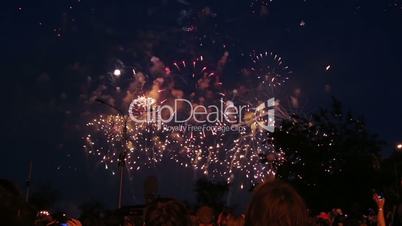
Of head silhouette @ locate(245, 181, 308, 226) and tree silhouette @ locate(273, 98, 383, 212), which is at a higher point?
tree silhouette @ locate(273, 98, 383, 212)

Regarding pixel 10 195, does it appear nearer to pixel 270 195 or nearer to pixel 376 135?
pixel 270 195

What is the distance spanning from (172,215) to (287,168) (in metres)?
40.0

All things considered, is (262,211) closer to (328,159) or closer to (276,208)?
(276,208)

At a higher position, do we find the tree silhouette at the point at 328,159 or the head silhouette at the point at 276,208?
the tree silhouette at the point at 328,159

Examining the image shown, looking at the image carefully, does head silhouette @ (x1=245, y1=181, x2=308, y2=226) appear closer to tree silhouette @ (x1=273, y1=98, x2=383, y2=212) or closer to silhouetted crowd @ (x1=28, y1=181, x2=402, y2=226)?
silhouetted crowd @ (x1=28, y1=181, x2=402, y2=226)

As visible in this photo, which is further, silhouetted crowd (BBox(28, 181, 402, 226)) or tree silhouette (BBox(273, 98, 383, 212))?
tree silhouette (BBox(273, 98, 383, 212))

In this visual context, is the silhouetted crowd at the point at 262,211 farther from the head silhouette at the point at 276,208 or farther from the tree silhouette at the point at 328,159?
the tree silhouette at the point at 328,159

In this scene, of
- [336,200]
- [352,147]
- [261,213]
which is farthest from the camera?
[352,147]

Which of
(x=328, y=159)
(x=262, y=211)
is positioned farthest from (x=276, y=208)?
(x=328, y=159)

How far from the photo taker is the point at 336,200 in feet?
135

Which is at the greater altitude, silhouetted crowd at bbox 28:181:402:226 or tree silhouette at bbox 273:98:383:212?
tree silhouette at bbox 273:98:383:212

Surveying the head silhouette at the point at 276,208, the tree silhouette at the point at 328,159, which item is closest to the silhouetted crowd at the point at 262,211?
the head silhouette at the point at 276,208

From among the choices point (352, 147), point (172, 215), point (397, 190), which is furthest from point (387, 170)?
point (172, 215)

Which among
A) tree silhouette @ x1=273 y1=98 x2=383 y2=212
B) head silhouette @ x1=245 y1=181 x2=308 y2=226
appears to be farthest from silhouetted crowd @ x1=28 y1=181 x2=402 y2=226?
tree silhouette @ x1=273 y1=98 x2=383 y2=212
